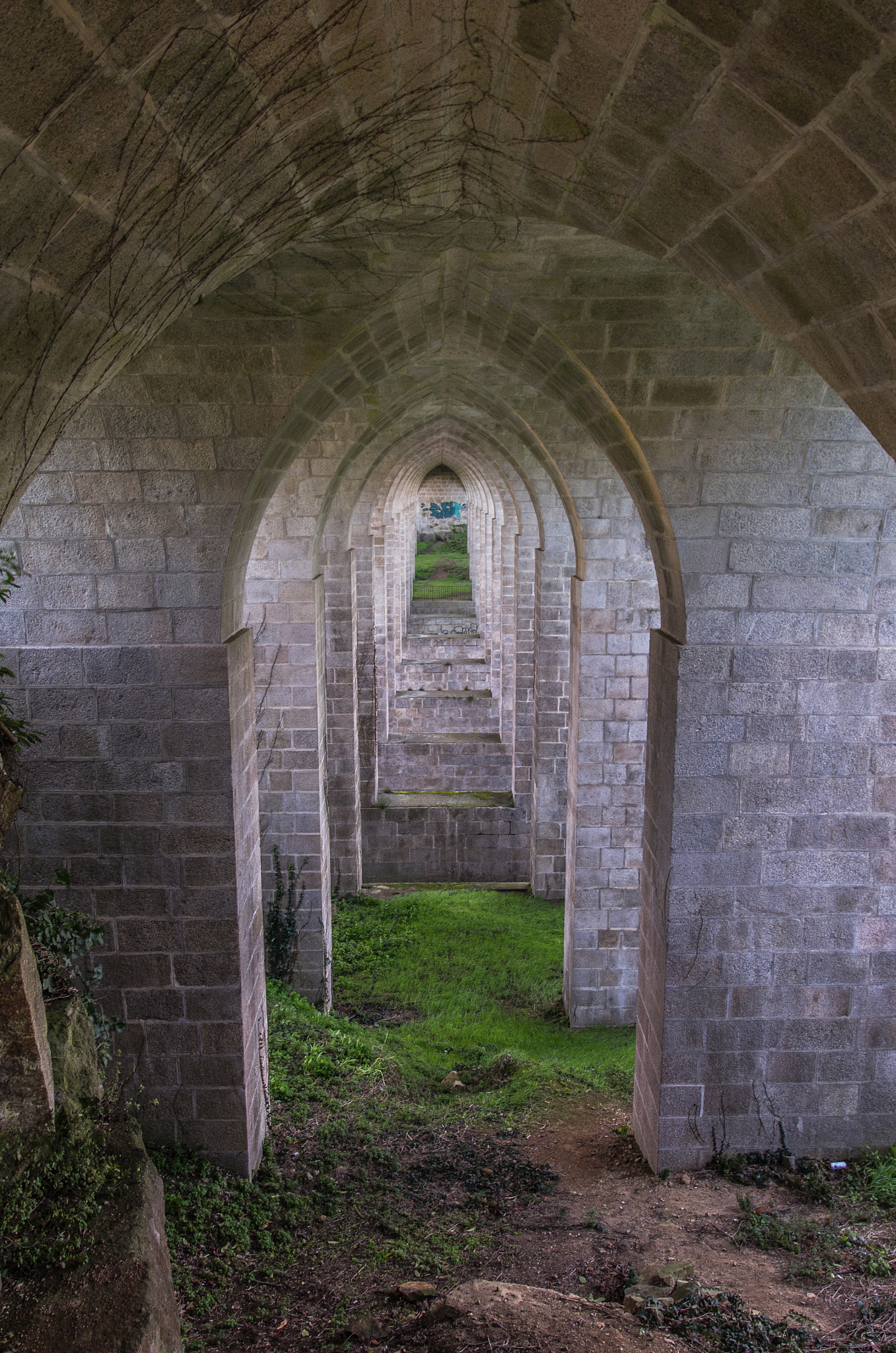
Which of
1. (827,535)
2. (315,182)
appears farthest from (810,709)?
(315,182)

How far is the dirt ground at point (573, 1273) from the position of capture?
3.66 m

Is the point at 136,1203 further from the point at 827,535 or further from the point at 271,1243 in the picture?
the point at 827,535

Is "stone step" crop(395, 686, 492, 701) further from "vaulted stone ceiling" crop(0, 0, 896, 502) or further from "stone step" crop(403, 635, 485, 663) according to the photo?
"vaulted stone ceiling" crop(0, 0, 896, 502)

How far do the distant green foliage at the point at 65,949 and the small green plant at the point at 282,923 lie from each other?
3185 mm

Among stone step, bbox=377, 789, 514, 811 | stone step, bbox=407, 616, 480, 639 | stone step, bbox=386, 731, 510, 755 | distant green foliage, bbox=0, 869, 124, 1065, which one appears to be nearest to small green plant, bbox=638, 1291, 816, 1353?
distant green foliage, bbox=0, 869, 124, 1065

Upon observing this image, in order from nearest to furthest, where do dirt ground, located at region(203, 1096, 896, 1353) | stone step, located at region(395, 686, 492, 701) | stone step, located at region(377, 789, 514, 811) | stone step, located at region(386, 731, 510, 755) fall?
dirt ground, located at region(203, 1096, 896, 1353) → stone step, located at region(377, 789, 514, 811) → stone step, located at region(386, 731, 510, 755) → stone step, located at region(395, 686, 492, 701)

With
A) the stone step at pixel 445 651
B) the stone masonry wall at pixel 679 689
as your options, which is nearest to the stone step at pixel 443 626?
the stone step at pixel 445 651

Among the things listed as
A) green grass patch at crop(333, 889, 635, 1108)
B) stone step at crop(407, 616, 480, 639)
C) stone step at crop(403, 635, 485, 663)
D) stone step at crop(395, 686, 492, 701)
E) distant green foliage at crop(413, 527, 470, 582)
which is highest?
distant green foliage at crop(413, 527, 470, 582)

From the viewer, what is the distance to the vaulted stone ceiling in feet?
5.96

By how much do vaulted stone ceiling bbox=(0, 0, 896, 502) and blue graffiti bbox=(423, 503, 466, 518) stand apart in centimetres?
3752

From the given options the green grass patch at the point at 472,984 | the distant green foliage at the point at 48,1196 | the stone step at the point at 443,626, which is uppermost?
the stone step at the point at 443,626

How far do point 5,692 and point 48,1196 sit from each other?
3088mm

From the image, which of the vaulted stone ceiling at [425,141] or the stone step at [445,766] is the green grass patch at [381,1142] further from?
the stone step at [445,766]

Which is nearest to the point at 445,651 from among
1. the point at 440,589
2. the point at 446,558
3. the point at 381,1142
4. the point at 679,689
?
the point at 440,589
